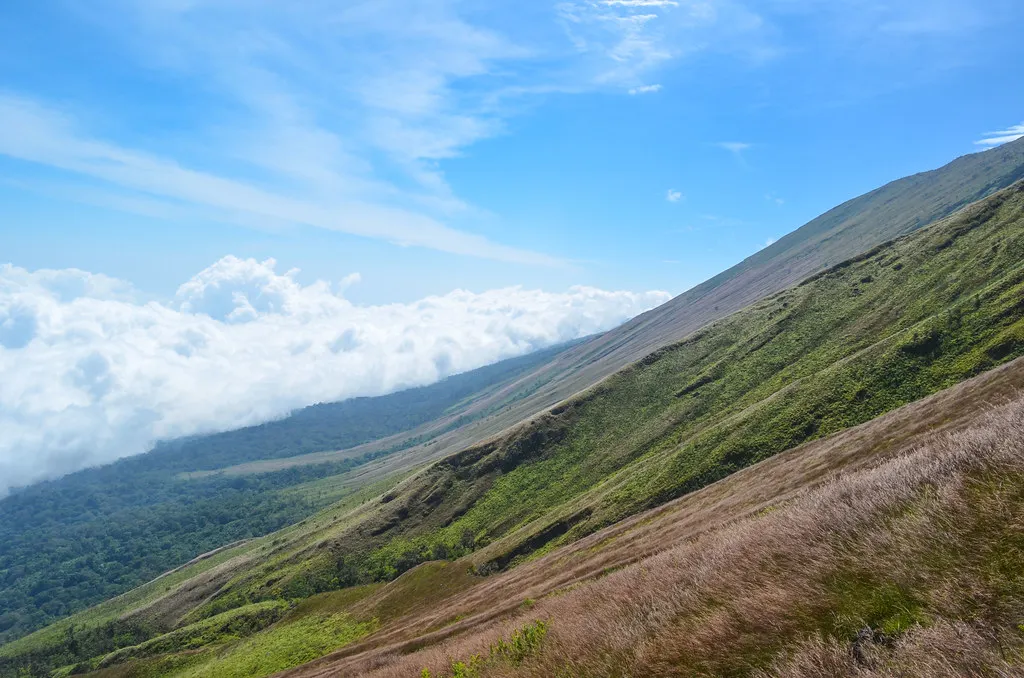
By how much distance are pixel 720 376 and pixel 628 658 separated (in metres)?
142

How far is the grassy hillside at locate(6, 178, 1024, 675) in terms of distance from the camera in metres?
86.4

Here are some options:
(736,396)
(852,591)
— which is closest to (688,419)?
(736,396)

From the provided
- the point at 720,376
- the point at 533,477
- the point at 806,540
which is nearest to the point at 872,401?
the point at 720,376

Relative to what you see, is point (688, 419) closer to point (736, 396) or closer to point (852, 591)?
point (736, 396)

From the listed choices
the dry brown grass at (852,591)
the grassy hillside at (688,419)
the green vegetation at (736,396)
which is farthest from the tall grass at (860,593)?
the green vegetation at (736,396)

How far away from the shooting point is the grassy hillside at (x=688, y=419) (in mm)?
86438

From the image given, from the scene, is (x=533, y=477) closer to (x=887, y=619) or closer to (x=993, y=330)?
(x=993, y=330)

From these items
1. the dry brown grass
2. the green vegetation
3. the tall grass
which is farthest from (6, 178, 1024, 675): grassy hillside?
the tall grass

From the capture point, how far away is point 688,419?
12569 cm

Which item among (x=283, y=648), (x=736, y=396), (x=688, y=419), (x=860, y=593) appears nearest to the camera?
(x=860, y=593)

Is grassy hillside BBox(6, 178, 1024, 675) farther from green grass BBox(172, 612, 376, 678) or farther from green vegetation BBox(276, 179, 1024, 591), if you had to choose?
green grass BBox(172, 612, 376, 678)

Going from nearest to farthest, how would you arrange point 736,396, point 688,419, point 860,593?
1. point 860,593
2. point 736,396
3. point 688,419

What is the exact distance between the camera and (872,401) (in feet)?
270

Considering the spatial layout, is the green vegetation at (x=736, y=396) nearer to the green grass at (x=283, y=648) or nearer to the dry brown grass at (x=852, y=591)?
the green grass at (x=283, y=648)
